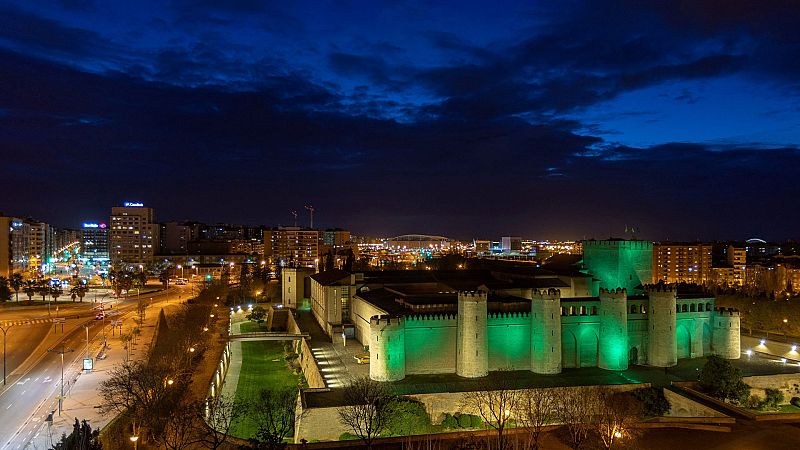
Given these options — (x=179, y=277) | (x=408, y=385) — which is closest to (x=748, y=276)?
(x=408, y=385)

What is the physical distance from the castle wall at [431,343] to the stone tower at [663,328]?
1527 centimetres

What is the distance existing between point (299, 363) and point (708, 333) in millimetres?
33849

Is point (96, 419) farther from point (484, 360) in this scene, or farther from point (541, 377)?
point (541, 377)

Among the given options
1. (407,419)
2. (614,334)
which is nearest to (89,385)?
(407,419)

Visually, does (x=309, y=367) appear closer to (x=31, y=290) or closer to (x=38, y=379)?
(x=38, y=379)

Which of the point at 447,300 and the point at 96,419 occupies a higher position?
the point at 447,300

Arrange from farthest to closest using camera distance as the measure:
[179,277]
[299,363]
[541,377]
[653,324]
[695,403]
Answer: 1. [179,277]
2. [299,363]
3. [653,324]
4. [541,377]
5. [695,403]

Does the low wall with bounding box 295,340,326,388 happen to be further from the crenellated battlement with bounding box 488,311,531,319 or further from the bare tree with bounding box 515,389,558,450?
Answer: the crenellated battlement with bounding box 488,311,531,319

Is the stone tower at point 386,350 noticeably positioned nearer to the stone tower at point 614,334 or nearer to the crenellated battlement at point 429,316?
the crenellated battlement at point 429,316

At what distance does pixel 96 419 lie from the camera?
38.4m

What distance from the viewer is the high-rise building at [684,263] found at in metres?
136

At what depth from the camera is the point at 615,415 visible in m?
30.5

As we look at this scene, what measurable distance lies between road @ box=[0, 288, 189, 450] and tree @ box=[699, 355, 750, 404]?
40859 mm

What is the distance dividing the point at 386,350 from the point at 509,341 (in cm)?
908
